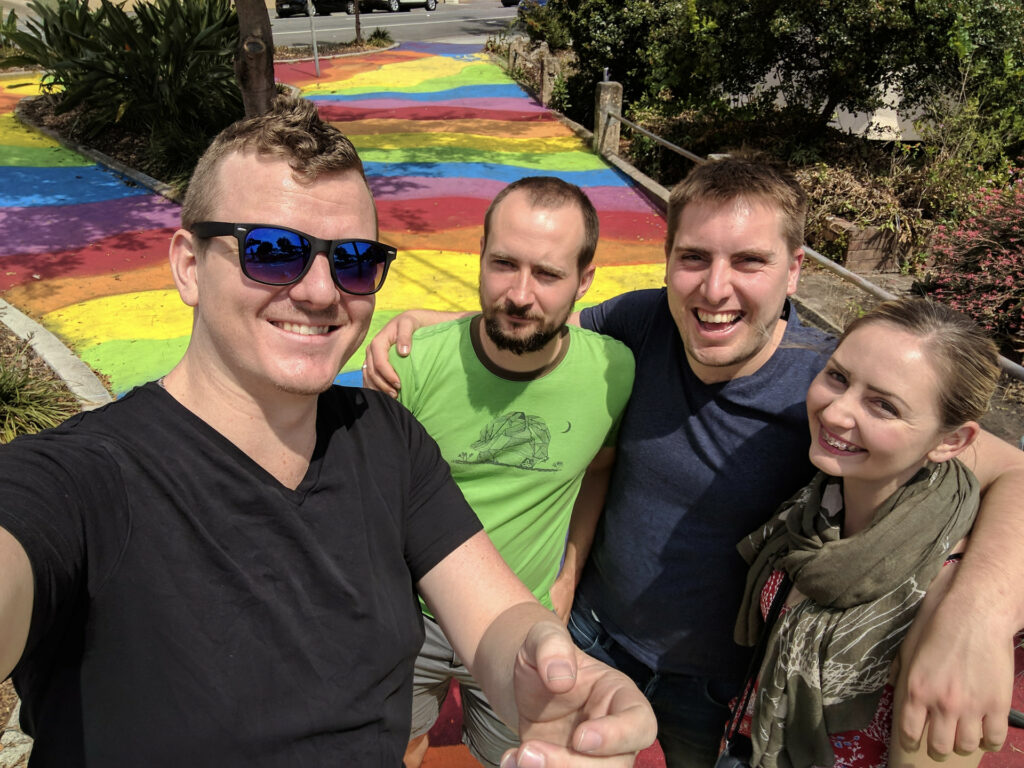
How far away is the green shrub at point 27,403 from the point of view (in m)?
4.32

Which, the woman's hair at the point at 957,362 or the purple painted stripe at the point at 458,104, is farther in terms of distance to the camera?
the purple painted stripe at the point at 458,104

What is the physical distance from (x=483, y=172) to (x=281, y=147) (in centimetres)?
936

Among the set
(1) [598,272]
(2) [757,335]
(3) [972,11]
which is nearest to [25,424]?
(2) [757,335]

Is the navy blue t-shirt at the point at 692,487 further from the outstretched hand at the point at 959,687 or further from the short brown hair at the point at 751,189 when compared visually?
the outstretched hand at the point at 959,687

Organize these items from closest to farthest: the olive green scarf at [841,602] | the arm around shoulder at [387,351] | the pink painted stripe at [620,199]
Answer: the olive green scarf at [841,602] < the arm around shoulder at [387,351] < the pink painted stripe at [620,199]

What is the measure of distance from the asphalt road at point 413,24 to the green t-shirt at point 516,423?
22356mm

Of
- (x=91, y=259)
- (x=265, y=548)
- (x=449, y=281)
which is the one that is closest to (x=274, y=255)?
(x=265, y=548)

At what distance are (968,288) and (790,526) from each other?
632 cm

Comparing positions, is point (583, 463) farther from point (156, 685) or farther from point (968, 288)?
point (968, 288)

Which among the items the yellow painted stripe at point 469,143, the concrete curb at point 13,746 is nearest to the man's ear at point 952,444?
the concrete curb at point 13,746

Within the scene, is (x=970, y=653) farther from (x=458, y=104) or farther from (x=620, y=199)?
(x=458, y=104)

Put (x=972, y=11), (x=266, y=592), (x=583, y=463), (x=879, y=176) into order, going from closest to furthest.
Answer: (x=266, y=592) < (x=583, y=463) < (x=972, y=11) < (x=879, y=176)

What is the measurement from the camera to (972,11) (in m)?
8.50

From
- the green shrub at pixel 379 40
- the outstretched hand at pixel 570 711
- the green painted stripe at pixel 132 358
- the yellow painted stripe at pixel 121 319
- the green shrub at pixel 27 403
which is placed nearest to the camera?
the outstretched hand at pixel 570 711
